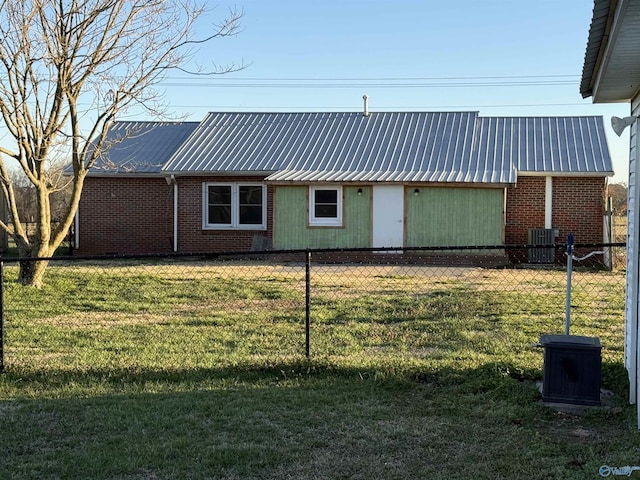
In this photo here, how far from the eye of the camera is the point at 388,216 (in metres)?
19.0

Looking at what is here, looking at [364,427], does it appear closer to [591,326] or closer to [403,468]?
[403,468]

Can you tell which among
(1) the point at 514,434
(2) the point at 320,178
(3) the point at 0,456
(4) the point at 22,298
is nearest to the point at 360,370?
(1) the point at 514,434

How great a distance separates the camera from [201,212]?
20.9 metres

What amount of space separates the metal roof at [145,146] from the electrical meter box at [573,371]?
1650 cm

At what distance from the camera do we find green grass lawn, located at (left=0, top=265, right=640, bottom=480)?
14.9 feet

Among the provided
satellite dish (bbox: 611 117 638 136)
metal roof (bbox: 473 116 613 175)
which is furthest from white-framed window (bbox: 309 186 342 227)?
satellite dish (bbox: 611 117 638 136)

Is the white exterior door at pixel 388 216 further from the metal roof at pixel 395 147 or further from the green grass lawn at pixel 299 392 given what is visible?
the green grass lawn at pixel 299 392

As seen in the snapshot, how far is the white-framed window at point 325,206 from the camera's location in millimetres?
19266

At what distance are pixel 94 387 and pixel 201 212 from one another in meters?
14.8

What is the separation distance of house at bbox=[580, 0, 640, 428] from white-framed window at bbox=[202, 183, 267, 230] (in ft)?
48.9

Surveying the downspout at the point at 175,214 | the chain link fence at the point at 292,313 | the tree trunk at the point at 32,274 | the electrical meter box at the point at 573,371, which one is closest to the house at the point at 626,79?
the electrical meter box at the point at 573,371

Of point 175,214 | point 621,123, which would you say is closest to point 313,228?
point 175,214

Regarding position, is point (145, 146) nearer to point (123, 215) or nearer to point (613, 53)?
point (123, 215)

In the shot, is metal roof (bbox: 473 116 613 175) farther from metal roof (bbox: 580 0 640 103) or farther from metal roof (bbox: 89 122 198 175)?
metal roof (bbox: 580 0 640 103)
